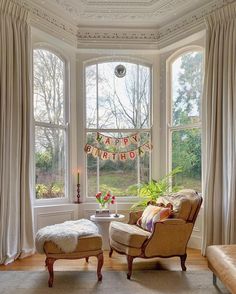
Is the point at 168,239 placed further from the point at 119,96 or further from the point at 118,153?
the point at 119,96

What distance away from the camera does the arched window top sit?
15.8ft

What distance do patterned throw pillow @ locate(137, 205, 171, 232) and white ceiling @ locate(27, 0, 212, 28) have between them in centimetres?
292

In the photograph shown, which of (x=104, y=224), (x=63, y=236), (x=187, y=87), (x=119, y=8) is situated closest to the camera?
(x=63, y=236)

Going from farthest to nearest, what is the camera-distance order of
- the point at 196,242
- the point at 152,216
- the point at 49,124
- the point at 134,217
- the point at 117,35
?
the point at 117,35, the point at 49,124, the point at 196,242, the point at 134,217, the point at 152,216

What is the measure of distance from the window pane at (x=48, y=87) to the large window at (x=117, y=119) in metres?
0.46

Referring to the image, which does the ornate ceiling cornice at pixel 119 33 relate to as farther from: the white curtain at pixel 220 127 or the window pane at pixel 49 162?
the window pane at pixel 49 162

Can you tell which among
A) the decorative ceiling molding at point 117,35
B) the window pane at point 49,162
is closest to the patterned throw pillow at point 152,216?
the window pane at point 49,162

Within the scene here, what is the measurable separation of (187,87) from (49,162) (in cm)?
248

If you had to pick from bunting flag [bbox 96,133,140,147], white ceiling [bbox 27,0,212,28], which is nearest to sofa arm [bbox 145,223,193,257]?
bunting flag [bbox 96,133,140,147]

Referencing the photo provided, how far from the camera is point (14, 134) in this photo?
4039mm

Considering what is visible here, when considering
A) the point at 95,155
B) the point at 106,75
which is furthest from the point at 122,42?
the point at 95,155

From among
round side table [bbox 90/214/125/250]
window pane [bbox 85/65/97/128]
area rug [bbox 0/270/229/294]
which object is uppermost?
window pane [bbox 85/65/97/128]

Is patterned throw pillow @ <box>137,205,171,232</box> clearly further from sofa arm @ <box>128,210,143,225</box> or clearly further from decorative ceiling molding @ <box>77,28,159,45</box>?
decorative ceiling molding @ <box>77,28,159,45</box>

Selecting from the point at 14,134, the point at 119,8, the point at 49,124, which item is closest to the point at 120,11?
the point at 119,8
